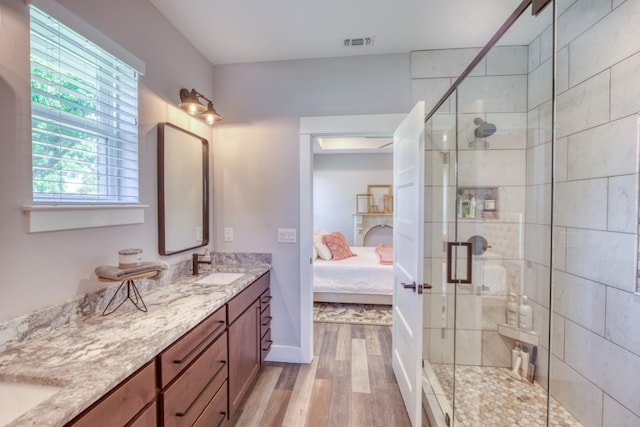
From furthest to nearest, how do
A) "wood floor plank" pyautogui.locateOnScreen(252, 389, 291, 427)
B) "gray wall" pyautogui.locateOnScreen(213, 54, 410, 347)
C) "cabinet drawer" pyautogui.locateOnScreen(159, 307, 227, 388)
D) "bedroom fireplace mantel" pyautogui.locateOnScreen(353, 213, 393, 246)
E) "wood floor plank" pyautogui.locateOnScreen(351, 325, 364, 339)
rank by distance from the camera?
"bedroom fireplace mantel" pyautogui.locateOnScreen(353, 213, 393, 246)
"wood floor plank" pyautogui.locateOnScreen(351, 325, 364, 339)
"gray wall" pyautogui.locateOnScreen(213, 54, 410, 347)
"wood floor plank" pyautogui.locateOnScreen(252, 389, 291, 427)
"cabinet drawer" pyautogui.locateOnScreen(159, 307, 227, 388)

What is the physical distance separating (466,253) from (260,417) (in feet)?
6.02

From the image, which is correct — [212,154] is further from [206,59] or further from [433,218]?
[433,218]

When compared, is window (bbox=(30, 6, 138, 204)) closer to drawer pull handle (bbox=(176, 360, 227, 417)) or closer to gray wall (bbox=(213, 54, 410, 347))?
gray wall (bbox=(213, 54, 410, 347))

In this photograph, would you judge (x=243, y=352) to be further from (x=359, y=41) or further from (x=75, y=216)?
(x=359, y=41)

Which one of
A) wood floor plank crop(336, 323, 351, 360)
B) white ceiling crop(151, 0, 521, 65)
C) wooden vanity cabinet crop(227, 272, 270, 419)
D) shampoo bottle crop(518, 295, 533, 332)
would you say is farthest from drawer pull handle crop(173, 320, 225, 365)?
shampoo bottle crop(518, 295, 533, 332)

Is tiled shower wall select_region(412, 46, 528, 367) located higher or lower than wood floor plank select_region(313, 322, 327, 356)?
higher

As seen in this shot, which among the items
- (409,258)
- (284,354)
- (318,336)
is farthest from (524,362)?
(284,354)

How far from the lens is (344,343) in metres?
2.73

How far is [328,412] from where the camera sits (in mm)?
1840

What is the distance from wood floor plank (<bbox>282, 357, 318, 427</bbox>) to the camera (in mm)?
1764

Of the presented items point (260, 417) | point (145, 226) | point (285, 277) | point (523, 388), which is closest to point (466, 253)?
point (523, 388)

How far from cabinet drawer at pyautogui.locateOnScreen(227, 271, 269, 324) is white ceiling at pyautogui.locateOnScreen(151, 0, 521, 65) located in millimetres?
1835

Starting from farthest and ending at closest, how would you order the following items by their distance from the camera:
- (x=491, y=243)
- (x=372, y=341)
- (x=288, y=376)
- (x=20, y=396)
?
(x=372, y=341) < (x=288, y=376) < (x=491, y=243) < (x=20, y=396)

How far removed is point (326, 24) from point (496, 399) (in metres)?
2.87
